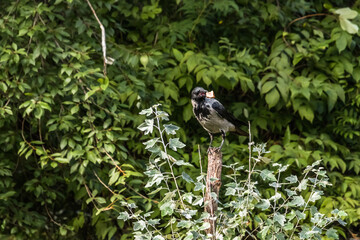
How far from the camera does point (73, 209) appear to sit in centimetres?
574

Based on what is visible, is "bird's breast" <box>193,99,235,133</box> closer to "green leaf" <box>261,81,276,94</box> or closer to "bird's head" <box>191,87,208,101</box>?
"bird's head" <box>191,87,208,101</box>

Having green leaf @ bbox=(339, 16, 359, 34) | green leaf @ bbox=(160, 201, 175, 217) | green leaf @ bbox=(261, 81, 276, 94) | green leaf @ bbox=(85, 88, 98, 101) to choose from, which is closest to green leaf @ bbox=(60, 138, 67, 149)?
green leaf @ bbox=(85, 88, 98, 101)

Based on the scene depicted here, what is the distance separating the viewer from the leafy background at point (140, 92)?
15.2ft

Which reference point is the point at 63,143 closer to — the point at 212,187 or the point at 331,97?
the point at 212,187

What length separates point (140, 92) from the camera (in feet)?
15.7

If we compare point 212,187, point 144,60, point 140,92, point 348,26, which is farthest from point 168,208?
point 348,26

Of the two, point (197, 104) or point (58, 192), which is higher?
point (197, 104)

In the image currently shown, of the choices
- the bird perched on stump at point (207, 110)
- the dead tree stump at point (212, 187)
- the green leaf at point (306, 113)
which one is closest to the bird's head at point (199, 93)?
the bird perched on stump at point (207, 110)

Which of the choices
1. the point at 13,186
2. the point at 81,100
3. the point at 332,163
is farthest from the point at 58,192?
the point at 332,163

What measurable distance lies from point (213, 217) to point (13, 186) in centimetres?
245

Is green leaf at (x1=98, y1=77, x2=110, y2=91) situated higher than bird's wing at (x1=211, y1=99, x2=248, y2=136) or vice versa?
green leaf at (x1=98, y1=77, x2=110, y2=91)

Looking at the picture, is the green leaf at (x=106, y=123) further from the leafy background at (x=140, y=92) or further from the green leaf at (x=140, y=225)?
the green leaf at (x=140, y=225)

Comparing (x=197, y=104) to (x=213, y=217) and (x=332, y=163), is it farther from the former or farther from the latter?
(x=332, y=163)

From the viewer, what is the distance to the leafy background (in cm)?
463
